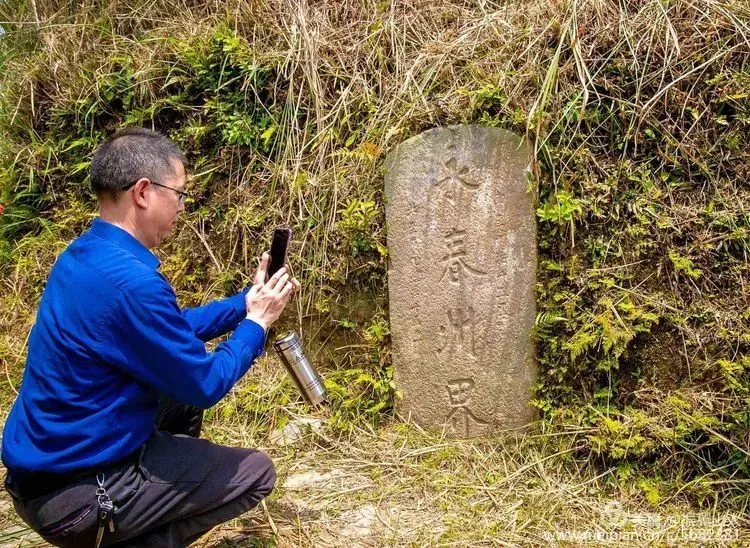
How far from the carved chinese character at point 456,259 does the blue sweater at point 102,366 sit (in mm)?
1453

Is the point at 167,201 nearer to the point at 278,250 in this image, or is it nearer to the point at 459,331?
the point at 278,250

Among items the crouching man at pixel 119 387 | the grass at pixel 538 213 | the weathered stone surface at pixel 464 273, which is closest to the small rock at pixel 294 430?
the grass at pixel 538 213

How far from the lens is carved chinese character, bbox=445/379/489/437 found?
3.25 m

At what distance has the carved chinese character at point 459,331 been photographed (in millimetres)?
3213

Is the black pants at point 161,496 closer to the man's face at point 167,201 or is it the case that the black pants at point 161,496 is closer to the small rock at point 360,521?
the small rock at point 360,521

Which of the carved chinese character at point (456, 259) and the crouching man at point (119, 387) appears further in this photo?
the carved chinese character at point (456, 259)

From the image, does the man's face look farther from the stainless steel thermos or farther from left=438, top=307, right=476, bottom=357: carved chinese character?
left=438, top=307, right=476, bottom=357: carved chinese character

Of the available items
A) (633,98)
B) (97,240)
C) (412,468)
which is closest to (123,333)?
(97,240)

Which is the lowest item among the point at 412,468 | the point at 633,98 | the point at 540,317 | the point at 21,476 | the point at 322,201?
the point at 412,468

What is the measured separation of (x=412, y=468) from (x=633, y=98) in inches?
81.1

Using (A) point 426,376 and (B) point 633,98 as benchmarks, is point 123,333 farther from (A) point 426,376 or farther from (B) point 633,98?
(B) point 633,98

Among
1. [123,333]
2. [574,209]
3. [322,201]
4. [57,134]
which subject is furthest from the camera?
[57,134]

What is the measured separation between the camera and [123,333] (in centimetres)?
198

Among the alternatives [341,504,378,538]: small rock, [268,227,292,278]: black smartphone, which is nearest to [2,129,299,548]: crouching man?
[268,227,292,278]: black smartphone
